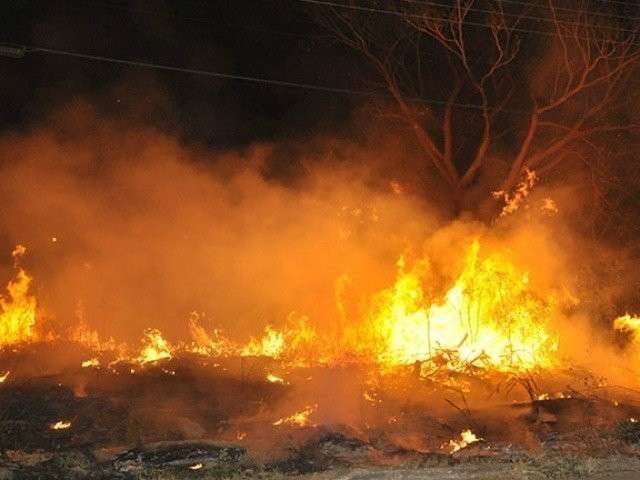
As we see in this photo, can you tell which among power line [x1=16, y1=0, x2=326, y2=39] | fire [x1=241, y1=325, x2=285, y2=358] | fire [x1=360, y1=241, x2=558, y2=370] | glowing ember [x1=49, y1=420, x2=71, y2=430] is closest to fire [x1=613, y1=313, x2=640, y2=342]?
fire [x1=360, y1=241, x2=558, y2=370]

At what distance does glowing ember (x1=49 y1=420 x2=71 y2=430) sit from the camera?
6.50 m

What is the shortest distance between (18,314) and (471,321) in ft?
23.1

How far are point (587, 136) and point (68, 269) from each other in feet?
32.9

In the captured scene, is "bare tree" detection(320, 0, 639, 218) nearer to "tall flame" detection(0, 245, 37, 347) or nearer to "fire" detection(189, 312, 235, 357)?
"fire" detection(189, 312, 235, 357)

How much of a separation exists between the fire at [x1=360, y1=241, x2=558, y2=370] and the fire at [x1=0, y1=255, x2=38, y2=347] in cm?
533

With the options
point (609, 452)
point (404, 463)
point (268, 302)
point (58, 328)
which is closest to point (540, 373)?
point (609, 452)

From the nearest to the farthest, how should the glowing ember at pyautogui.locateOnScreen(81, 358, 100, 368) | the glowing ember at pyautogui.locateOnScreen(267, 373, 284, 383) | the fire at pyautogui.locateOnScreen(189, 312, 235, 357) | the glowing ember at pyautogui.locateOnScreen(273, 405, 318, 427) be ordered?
the glowing ember at pyautogui.locateOnScreen(273, 405, 318, 427), the glowing ember at pyautogui.locateOnScreen(267, 373, 284, 383), the glowing ember at pyautogui.locateOnScreen(81, 358, 100, 368), the fire at pyautogui.locateOnScreen(189, 312, 235, 357)

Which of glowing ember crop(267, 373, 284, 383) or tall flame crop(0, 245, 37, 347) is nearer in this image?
glowing ember crop(267, 373, 284, 383)

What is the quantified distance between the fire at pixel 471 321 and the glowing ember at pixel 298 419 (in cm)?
235

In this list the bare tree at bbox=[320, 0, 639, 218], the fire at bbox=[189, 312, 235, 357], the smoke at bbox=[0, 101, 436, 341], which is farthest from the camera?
the bare tree at bbox=[320, 0, 639, 218]

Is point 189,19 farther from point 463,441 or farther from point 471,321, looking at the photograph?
point 463,441

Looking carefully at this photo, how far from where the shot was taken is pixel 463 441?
6.60m

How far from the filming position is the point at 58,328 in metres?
9.83

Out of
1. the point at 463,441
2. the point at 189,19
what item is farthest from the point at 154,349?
the point at 189,19
